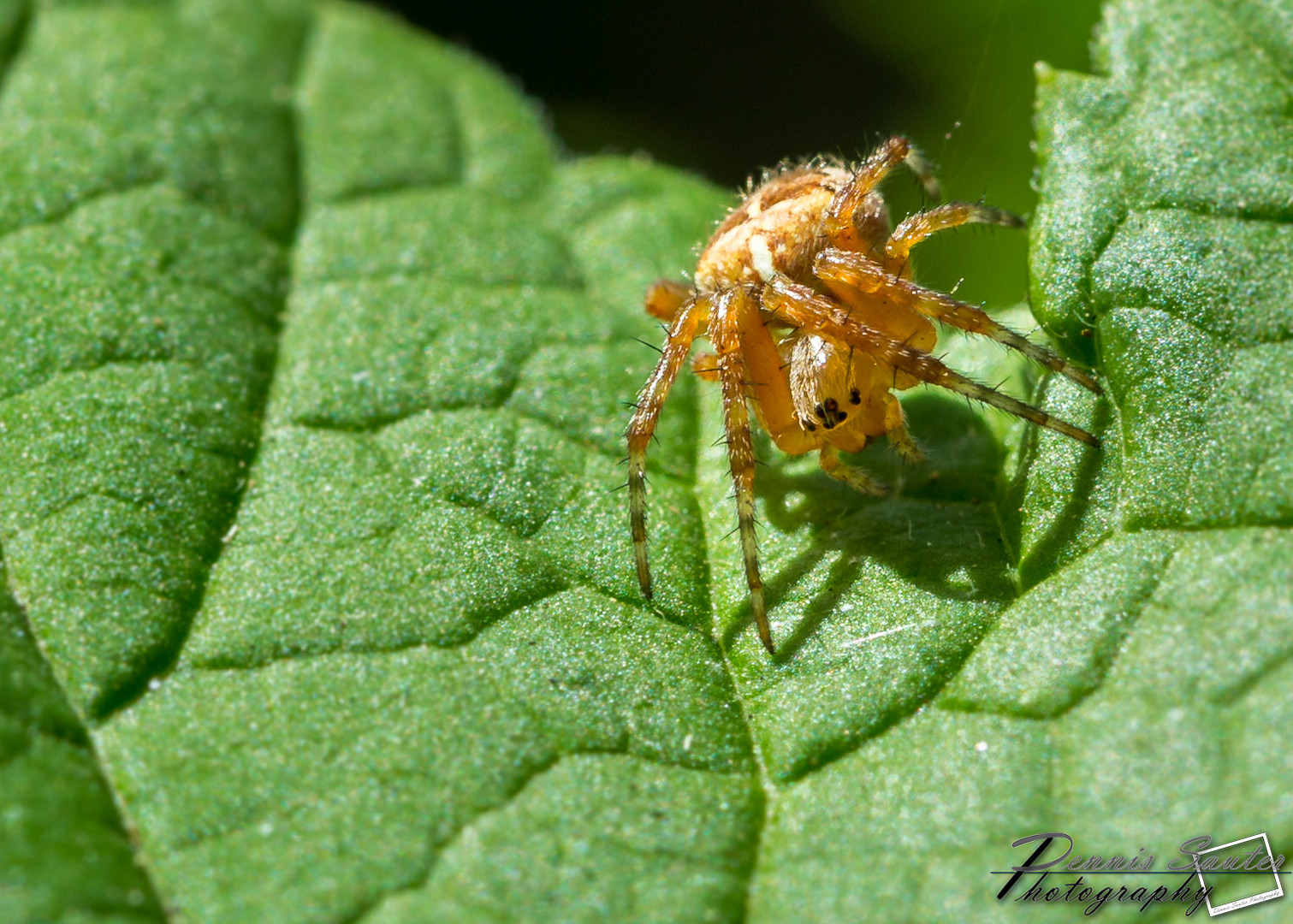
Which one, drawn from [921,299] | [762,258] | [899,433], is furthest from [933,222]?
[899,433]

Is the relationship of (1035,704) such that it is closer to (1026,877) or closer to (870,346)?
(1026,877)

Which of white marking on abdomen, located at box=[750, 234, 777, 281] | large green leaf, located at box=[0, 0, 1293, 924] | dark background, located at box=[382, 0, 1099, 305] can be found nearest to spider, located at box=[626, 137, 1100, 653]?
white marking on abdomen, located at box=[750, 234, 777, 281]

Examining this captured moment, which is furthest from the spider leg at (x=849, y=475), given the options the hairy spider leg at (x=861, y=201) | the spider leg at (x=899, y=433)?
the hairy spider leg at (x=861, y=201)

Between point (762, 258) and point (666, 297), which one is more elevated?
point (762, 258)

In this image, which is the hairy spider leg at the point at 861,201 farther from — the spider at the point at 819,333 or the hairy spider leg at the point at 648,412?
the hairy spider leg at the point at 648,412

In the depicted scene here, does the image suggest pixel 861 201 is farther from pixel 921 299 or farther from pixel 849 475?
pixel 849 475

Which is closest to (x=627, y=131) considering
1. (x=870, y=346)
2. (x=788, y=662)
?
(x=870, y=346)
